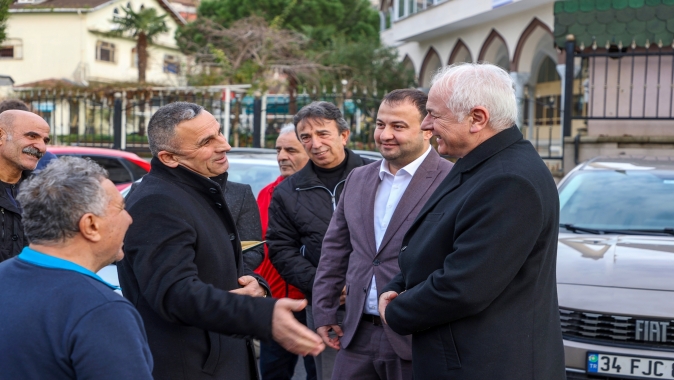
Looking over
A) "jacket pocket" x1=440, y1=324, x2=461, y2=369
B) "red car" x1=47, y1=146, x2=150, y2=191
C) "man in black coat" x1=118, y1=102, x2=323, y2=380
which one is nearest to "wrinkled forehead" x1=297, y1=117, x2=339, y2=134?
"man in black coat" x1=118, y1=102, x2=323, y2=380

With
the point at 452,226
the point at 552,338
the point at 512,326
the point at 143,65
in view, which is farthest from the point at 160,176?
the point at 143,65

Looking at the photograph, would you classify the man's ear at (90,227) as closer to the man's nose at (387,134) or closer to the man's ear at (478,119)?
the man's ear at (478,119)

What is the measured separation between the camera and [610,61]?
11453 mm

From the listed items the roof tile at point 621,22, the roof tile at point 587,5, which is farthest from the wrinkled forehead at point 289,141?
the roof tile at point 587,5

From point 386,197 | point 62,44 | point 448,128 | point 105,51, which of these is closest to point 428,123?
point 448,128

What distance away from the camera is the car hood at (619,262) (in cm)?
445

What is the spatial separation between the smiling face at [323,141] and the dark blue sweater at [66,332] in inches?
106

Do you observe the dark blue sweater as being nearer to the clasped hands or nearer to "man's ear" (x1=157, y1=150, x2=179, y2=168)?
the clasped hands

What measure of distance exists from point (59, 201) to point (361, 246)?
5.94 feet

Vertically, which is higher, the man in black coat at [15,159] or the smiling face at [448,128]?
the smiling face at [448,128]

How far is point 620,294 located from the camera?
4391mm

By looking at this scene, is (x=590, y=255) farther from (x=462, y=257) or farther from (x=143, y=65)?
(x=143, y=65)

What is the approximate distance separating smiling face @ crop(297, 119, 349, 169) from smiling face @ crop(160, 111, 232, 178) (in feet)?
5.37

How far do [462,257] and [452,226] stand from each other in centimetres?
17
